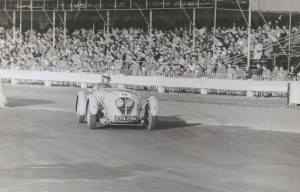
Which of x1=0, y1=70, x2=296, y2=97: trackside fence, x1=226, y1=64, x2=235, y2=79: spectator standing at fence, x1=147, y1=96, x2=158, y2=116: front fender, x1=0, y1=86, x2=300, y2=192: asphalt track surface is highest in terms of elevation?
x1=226, y1=64, x2=235, y2=79: spectator standing at fence

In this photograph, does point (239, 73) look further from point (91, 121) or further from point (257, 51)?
point (91, 121)

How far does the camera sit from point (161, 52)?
29812 mm

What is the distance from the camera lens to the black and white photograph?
380 inches

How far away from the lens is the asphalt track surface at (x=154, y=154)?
8859 mm

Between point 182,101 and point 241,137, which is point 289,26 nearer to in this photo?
point 182,101

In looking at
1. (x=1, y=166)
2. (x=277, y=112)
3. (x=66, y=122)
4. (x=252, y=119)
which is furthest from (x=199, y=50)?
(x=1, y=166)

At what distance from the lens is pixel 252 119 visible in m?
18.6

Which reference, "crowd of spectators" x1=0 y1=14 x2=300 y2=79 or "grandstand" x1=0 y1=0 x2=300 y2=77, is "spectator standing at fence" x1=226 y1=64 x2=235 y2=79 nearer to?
"crowd of spectators" x1=0 y1=14 x2=300 y2=79

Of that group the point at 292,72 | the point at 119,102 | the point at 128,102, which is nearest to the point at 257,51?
the point at 292,72

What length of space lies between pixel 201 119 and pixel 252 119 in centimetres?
154

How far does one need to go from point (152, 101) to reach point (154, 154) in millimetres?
3875

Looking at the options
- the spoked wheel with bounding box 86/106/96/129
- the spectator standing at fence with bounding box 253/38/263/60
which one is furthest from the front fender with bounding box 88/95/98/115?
the spectator standing at fence with bounding box 253/38/263/60

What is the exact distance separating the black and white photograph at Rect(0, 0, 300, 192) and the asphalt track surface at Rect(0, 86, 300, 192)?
3 cm

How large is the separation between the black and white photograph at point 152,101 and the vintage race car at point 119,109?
3 cm
